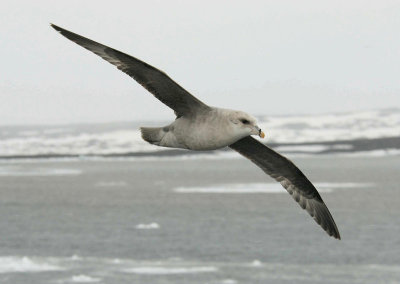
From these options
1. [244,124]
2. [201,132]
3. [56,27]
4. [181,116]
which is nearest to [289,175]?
[181,116]

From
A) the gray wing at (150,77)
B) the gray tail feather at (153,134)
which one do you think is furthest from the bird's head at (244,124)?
the gray tail feather at (153,134)

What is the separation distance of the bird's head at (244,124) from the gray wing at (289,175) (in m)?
3.23

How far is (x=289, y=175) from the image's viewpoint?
663 inches

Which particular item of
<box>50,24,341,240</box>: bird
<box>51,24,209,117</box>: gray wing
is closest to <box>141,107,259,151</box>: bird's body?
<box>50,24,341,240</box>: bird

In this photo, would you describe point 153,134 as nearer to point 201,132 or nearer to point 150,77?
point 201,132

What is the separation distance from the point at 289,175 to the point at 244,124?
15.6ft

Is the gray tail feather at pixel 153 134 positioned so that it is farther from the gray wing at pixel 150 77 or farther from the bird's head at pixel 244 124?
the bird's head at pixel 244 124

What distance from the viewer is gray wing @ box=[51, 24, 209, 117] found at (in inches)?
480

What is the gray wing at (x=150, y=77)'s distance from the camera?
40.0 ft

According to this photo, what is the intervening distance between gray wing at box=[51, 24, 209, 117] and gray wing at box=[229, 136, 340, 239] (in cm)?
276

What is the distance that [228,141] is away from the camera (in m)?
12.6

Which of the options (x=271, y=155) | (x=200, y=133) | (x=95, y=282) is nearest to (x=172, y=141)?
(x=200, y=133)

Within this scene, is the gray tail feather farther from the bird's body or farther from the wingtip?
the wingtip

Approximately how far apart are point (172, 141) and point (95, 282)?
624 feet
